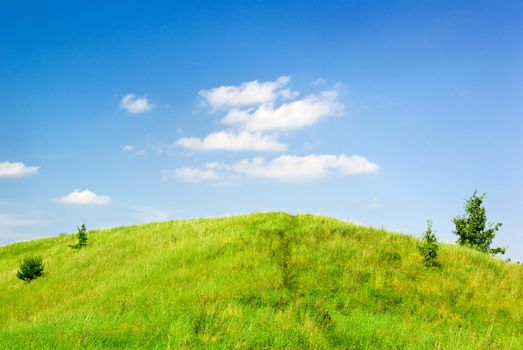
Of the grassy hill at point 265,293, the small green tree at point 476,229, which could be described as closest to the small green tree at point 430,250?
the grassy hill at point 265,293

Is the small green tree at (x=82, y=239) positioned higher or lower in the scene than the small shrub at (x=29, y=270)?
higher

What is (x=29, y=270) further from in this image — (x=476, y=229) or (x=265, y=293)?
(x=476, y=229)

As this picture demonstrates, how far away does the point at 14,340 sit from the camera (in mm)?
8516

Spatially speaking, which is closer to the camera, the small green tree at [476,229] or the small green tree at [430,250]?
the small green tree at [430,250]

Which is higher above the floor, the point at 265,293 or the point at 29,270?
the point at 29,270

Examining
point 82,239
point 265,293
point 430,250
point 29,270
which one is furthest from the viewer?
point 82,239

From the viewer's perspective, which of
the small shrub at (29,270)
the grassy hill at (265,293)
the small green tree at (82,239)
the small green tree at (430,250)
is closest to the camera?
the grassy hill at (265,293)

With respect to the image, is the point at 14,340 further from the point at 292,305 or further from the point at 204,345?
the point at 292,305

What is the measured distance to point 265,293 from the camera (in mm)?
14906

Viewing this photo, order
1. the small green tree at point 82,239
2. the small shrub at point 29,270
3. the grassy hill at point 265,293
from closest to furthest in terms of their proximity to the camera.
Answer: the grassy hill at point 265,293 → the small shrub at point 29,270 → the small green tree at point 82,239

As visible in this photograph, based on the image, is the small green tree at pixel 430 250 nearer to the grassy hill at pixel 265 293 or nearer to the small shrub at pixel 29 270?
the grassy hill at pixel 265 293

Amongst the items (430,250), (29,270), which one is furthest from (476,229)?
(29,270)

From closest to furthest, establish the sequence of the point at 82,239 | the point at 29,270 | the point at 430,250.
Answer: the point at 430,250
the point at 29,270
the point at 82,239

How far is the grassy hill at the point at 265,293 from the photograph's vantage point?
10.0 m
